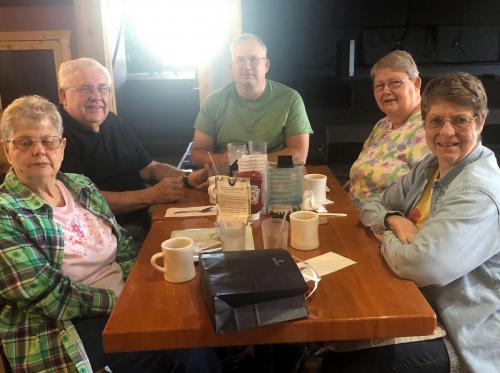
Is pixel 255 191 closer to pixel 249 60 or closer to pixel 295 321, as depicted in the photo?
pixel 295 321

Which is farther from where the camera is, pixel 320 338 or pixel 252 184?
pixel 252 184

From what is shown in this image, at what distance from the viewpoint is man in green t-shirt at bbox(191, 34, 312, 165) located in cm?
244

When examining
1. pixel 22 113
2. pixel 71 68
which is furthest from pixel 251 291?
pixel 71 68

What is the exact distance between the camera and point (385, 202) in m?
1.71

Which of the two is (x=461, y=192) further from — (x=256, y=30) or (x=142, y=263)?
(x=256, y=30)

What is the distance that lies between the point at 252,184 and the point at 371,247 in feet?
1.41

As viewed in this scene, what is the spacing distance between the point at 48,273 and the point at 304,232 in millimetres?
690

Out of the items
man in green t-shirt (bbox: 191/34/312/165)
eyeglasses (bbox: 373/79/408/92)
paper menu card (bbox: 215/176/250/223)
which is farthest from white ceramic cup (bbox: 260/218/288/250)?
man in green t-shirt (bbox: 191/34/312/165)

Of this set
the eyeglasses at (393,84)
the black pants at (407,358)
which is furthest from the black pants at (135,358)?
the eyeglasses at (393,84)

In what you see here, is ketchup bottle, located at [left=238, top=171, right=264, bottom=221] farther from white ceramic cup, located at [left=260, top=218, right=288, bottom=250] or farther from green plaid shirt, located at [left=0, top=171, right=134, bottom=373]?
green plaid shirt, located at [left=0, top=171, right=134, bottom=373]

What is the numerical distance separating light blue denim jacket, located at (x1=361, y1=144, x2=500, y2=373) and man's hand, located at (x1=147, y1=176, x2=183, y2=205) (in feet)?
2.80

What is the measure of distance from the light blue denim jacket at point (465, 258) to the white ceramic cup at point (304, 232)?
0.61ft

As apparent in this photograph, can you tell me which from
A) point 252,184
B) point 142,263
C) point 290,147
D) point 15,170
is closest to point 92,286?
point 142,263

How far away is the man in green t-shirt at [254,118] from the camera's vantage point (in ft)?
8.00
